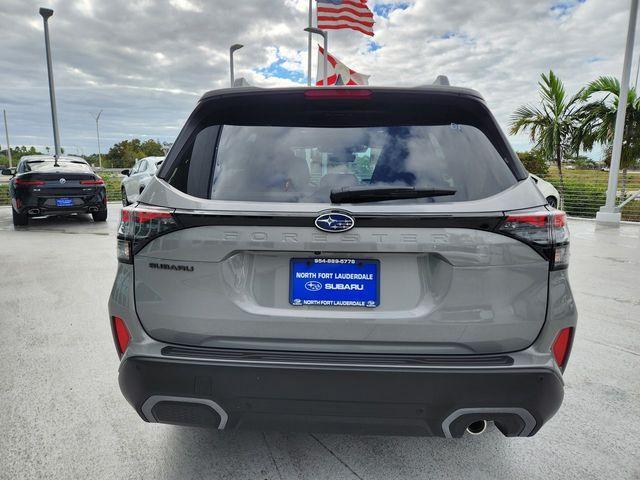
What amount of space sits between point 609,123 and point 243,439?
16.0m

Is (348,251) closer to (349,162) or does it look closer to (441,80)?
(349,162)

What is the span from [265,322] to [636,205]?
1652cm

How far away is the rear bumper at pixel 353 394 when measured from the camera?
1708 millimetres

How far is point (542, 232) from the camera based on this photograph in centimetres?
175

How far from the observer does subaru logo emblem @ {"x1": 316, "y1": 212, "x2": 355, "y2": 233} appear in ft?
5.59

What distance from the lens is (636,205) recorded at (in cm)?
1470

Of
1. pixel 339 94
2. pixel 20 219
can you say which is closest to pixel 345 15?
pixel 20 219

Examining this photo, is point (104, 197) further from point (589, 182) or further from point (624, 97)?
point (589, 182)

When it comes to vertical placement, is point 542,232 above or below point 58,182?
above

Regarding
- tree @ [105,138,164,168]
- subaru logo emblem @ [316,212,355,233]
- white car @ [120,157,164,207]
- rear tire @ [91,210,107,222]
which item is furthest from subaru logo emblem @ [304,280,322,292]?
tree @ [105,138,164,168]

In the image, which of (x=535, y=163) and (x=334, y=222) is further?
(x=535, y=163)

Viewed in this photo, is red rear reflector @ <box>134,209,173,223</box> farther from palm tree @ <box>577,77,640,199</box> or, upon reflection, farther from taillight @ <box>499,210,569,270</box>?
palm tree @ <box>577,77,640,199</box>

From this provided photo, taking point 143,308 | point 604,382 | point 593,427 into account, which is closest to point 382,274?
point 143,308

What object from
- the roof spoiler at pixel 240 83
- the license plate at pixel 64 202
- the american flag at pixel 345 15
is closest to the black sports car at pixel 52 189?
the license plate at pixel 64 202
